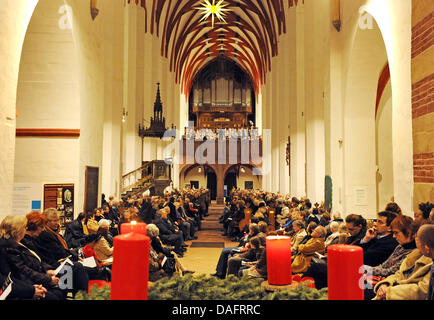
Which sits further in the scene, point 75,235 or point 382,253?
point 75,235

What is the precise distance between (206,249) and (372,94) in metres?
5.45

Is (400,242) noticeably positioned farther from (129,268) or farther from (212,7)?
(212,7)

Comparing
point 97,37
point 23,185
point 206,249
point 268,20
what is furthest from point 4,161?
point 268,20

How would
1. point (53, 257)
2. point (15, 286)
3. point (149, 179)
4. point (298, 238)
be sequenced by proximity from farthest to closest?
point (149, 179), point (298, 238), point (53, 257), point (15, 286)

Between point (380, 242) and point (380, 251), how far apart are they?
0.09 m

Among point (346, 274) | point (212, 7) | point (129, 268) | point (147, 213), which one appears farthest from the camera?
point (212, 7)

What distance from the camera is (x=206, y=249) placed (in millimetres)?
10406

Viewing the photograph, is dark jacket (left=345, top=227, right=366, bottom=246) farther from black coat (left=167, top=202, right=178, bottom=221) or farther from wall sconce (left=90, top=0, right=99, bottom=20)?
black coat (left=167, top=202, right=178, bottom=221)

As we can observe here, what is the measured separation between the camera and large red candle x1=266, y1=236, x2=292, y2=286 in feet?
5.98

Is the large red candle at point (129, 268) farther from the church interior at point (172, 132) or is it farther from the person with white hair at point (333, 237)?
the person with white hair at point (333, 237)

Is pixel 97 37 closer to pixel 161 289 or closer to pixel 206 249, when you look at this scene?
pixel 206 249

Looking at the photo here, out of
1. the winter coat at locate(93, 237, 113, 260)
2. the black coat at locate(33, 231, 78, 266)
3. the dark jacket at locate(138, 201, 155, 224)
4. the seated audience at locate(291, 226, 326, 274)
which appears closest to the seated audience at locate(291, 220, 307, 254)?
the seated audience at locate(291, 226, 326, 274)

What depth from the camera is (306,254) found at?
16.1 ft

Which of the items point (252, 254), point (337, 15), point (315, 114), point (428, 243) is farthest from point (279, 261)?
point (315, 114)
